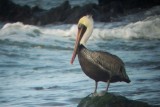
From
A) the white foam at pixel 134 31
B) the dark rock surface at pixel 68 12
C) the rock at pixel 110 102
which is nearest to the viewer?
the rock at pixel 110 102

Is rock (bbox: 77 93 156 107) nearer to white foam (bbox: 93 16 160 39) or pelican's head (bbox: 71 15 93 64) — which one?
pelican's head (bbox: 71 15 93 64)

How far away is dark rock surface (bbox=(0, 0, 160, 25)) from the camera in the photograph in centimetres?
2514

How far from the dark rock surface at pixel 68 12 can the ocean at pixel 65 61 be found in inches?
34.7

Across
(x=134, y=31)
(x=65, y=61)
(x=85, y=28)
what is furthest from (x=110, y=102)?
(x=134, y=31)

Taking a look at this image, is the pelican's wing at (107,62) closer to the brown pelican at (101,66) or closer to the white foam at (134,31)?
the brown pelican at (101,66)

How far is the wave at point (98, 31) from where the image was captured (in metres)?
20.0

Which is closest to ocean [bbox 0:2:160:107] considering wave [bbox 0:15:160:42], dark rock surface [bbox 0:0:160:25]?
wave [bbox 0:15:160:42]

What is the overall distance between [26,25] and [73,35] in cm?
321

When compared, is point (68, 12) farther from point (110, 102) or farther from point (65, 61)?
point (110, 102)

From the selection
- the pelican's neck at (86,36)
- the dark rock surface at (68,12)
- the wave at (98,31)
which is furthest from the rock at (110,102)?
the dark rock surface at (68,12)

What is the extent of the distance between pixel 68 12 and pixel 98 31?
5331 millimetres

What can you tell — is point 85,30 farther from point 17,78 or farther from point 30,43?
point 30,43

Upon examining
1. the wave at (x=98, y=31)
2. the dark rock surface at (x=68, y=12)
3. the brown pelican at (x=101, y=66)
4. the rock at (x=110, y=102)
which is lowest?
the rock at (x=110, y=102)

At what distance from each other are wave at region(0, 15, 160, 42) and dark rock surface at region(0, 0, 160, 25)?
166cm
